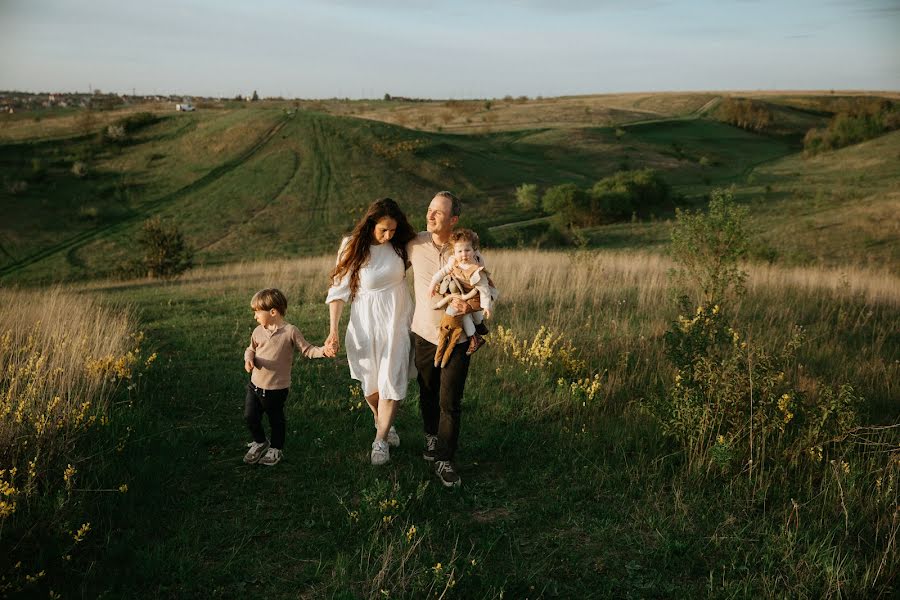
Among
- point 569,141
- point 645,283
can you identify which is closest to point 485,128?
point 569,141

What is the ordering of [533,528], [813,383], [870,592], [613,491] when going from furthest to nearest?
[813,383], [613,491], [533,528], [870,592]

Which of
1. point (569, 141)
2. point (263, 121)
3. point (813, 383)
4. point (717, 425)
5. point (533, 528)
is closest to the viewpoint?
point (533, 528)

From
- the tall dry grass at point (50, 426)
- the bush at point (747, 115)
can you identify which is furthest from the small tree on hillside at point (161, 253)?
the bush at point (747, 115)

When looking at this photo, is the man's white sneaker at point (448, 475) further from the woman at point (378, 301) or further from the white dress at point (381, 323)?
the white dress at point (381, 323)

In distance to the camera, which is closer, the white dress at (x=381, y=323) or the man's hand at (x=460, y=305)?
the man's hand at (x=460, y=305)

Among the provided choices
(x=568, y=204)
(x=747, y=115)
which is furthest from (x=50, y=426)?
(x=747, y=115)

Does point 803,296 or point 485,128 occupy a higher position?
point 485,128

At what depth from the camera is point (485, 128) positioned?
75.3m

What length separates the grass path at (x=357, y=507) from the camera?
377cm

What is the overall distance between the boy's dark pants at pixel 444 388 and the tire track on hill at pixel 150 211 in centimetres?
3333

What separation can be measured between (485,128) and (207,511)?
74.8 m

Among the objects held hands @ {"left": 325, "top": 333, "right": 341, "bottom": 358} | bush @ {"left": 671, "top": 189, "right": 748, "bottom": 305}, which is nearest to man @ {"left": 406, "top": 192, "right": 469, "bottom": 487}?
held hands @ {"left": 325, "top": 333, "right": 341, "bottom": 358}

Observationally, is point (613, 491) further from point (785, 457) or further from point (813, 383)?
point (813, 383)

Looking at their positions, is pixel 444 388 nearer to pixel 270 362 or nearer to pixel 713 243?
pixel 270 362
